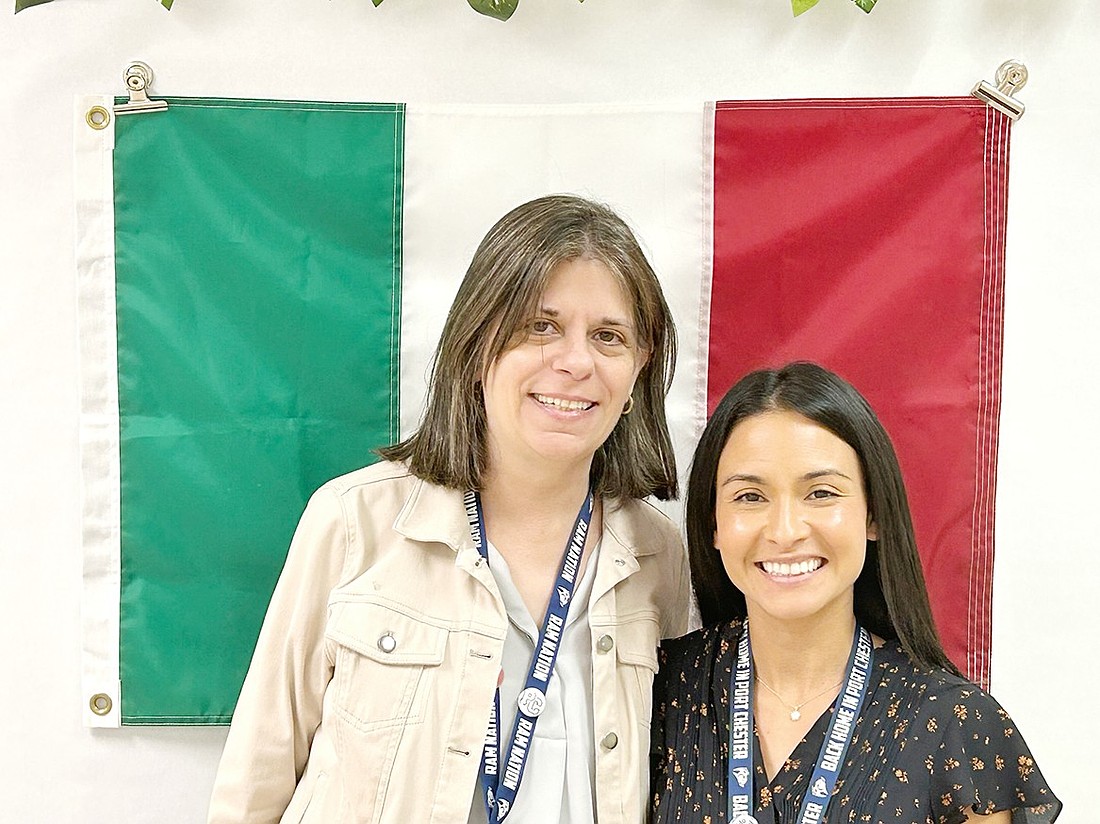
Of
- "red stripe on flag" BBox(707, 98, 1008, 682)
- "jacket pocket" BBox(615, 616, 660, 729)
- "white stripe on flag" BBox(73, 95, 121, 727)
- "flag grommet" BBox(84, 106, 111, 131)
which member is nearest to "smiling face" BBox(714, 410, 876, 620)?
"jacket pocket" BBox(615, 616, 660, 729)

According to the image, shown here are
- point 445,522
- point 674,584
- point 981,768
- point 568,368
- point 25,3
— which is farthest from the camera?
point 25,3

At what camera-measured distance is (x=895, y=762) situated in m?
1.58

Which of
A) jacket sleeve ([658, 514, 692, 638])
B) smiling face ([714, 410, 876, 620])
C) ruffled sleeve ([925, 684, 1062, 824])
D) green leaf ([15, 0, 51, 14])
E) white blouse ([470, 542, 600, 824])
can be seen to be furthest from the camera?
green leaf ([15, 0, 51, 14])

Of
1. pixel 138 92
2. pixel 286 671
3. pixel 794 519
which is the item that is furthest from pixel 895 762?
pixel 138 92

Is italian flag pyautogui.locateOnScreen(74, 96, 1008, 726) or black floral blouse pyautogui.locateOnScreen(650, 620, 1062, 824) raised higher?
italian flag pyautogui.locateOnScreen(74, 96, 1008, 726)

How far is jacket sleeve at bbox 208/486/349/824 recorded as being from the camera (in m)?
1.81

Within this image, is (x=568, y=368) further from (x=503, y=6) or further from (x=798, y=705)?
(x=503, y=6)

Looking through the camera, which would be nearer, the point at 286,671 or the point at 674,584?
the point at 286,671

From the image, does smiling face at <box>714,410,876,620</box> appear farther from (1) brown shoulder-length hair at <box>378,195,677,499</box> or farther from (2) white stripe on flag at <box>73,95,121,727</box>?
(2) white stripe on flag at <box>73,95,121,727</box>

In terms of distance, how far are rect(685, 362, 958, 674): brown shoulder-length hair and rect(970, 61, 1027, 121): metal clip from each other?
83 centimetres

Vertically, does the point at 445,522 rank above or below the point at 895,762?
above

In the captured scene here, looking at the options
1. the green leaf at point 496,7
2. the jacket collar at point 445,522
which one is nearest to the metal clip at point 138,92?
the green leaf at point 496,7

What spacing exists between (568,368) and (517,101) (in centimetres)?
79

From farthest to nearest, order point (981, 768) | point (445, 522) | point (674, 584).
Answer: point (674, 584), point (445, 522), point (981, 768)
